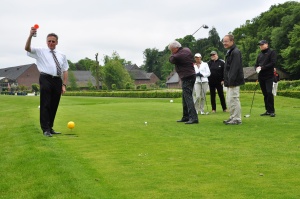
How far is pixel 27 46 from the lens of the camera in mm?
7891

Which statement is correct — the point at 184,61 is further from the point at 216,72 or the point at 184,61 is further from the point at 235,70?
the point at 216,72

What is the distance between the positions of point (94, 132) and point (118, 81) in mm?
81998

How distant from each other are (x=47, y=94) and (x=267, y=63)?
685 centimetres

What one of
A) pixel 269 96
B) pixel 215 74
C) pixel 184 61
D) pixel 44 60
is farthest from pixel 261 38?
pixel 44 60

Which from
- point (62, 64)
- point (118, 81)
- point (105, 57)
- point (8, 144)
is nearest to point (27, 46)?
point (62, 64)

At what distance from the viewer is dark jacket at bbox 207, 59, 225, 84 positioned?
13812 millimetres

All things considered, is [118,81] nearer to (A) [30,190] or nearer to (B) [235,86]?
(B) [235,86]

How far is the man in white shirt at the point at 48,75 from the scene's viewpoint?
26.3 feet

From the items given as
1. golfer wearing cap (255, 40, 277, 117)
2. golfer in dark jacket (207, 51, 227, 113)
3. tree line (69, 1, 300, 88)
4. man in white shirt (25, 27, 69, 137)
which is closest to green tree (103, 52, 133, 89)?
tree line (69, 1, 300, 88)

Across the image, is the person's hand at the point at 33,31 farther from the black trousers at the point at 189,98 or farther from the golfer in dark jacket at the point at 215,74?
the golfer in dark jacket at the point at 215,74

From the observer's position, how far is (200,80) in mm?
13133

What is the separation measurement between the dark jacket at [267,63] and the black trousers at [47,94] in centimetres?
640

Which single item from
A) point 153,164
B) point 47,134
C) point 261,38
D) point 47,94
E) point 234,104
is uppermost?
point 261,38

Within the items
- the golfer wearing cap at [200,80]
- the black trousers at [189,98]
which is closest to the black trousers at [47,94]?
the black trousers at [189,98]
